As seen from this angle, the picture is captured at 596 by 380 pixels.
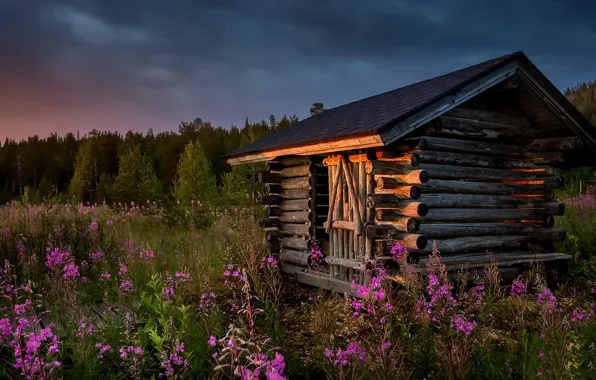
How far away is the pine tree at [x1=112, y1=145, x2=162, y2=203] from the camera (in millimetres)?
23141

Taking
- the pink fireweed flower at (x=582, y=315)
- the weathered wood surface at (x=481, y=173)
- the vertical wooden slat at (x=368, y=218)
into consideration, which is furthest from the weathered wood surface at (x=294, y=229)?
the pink fireweed flower at (x=582, y=315)

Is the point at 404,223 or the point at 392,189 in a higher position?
the point at 392,189

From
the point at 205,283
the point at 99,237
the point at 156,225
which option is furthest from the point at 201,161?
the point at 205,283

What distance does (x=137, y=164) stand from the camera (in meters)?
24.7

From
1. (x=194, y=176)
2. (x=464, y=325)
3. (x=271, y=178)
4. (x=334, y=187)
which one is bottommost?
(x=464, y=325)

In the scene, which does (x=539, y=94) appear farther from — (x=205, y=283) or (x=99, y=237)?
(x=99, y=237)

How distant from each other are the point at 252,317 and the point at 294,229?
8637 mm

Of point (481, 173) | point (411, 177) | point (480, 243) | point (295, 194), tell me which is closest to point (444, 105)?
point (411, 177)

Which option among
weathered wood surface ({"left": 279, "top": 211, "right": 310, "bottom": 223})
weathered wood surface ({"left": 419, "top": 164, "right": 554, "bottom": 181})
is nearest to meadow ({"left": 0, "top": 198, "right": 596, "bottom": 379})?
weathered wood surface ({"left": 279, "top": 211, "right": 310, "bottom": 223})

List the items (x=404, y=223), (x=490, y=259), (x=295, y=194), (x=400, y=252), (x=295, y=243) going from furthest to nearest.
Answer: (x=295, y=194) < (x=295, y=243) < (x=490, y=259) < (x=404, y=223) < (x=400, y=252)

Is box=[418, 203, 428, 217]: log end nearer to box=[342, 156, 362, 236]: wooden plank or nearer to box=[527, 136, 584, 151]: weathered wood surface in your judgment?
box=[342, 156, 362, 236]: wooden plank

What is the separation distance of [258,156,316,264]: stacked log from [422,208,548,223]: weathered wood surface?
2556mm

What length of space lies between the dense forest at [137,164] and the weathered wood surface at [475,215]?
11228mm

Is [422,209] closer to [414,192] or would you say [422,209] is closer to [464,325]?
[414,192]
